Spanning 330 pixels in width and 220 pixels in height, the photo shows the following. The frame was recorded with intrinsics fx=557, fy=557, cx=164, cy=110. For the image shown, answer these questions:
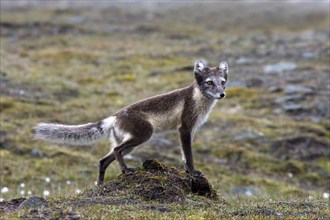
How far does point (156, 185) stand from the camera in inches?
419

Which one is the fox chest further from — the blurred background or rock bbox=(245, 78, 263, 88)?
rock bbox=(245, 78, 263, 88)

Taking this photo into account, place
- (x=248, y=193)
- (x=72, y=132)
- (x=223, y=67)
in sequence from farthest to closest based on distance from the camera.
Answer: (x=248, y=193), (x=223, y=67), (x=72, y=132)

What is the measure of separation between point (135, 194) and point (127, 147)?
128cm

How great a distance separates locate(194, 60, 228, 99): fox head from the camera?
12188 millimetres

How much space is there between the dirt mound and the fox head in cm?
191

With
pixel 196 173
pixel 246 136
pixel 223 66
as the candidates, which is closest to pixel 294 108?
pixel 246 136

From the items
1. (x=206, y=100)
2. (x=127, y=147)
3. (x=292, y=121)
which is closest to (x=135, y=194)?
A: (x=127, y=147)

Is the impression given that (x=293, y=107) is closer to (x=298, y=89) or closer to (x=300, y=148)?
(x=298, y=89)

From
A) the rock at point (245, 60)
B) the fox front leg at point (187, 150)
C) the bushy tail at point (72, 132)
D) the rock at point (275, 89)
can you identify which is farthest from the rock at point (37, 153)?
the rock at point (245, 60)

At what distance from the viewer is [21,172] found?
63.4ft

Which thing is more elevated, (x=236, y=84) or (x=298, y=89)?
(x=298, y=89)

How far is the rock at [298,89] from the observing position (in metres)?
32.2

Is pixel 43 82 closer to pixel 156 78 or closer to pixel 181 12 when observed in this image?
pixel 156 78

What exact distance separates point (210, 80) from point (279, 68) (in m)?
29.0
